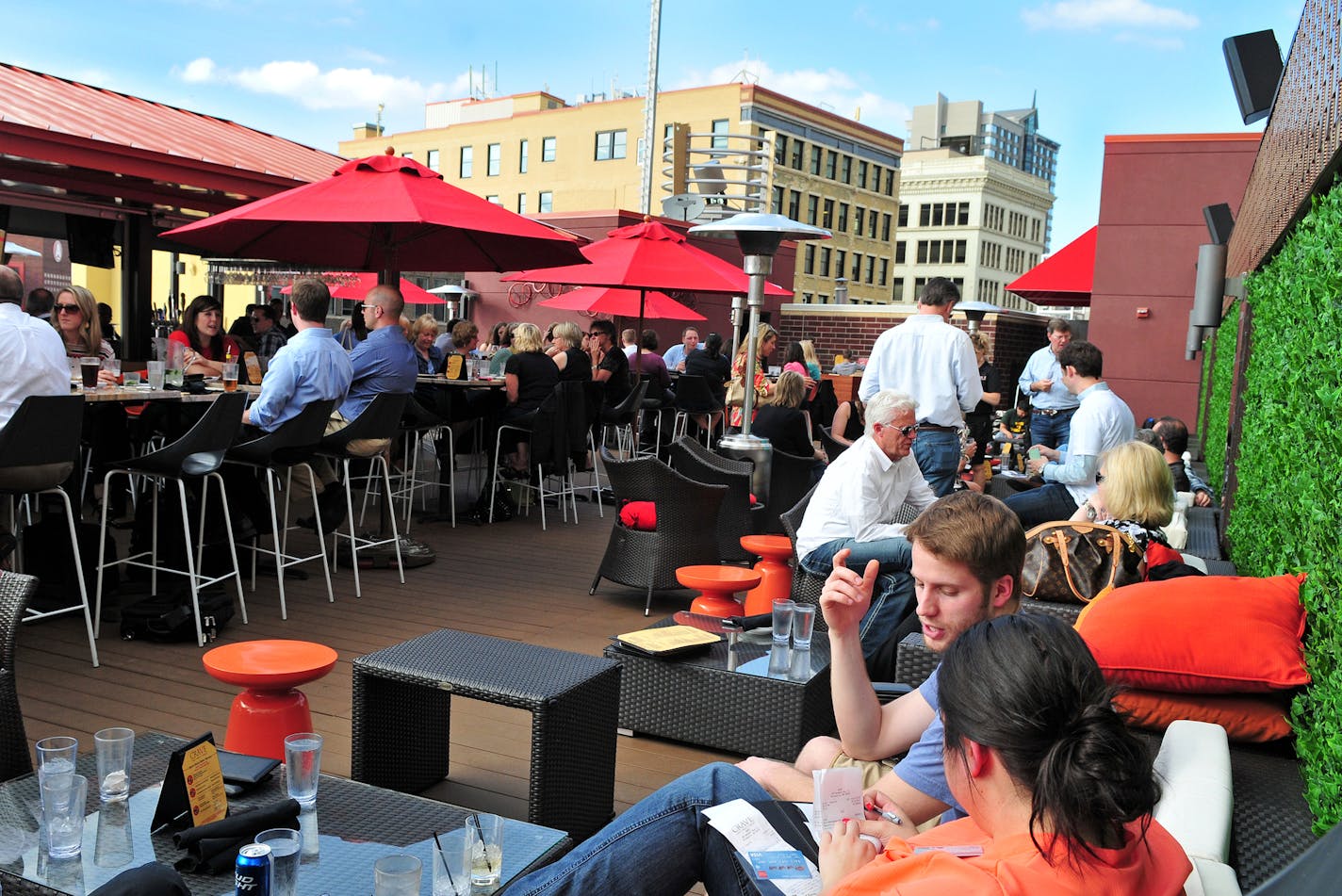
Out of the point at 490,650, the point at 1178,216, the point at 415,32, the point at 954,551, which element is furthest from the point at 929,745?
the point at 415,32

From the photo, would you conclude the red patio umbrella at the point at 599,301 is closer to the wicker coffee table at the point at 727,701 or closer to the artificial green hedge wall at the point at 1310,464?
the wicker coffee table at the point at 727,701

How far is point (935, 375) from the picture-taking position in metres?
6.51

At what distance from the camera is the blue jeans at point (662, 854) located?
209 centimetres

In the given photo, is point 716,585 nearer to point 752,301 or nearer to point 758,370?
point 752,301

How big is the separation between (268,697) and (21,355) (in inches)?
100

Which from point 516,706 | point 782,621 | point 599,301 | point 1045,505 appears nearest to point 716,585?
point 782,621

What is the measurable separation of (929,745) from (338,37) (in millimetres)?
102992

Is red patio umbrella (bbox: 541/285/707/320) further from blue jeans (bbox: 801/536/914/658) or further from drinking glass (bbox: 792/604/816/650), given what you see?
drinking glass (bbox: 792/604/816/650)

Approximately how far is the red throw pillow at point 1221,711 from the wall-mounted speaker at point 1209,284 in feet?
11.8

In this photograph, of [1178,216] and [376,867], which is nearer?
[376,867]

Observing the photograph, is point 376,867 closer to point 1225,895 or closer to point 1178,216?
point 1225,895

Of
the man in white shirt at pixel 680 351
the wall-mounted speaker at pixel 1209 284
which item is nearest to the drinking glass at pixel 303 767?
the wall-mounted speaker at pixel 1209 284

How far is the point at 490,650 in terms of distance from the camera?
10.5 feet

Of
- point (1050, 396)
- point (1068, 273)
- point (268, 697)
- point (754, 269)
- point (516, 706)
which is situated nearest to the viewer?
point (516, 706)
